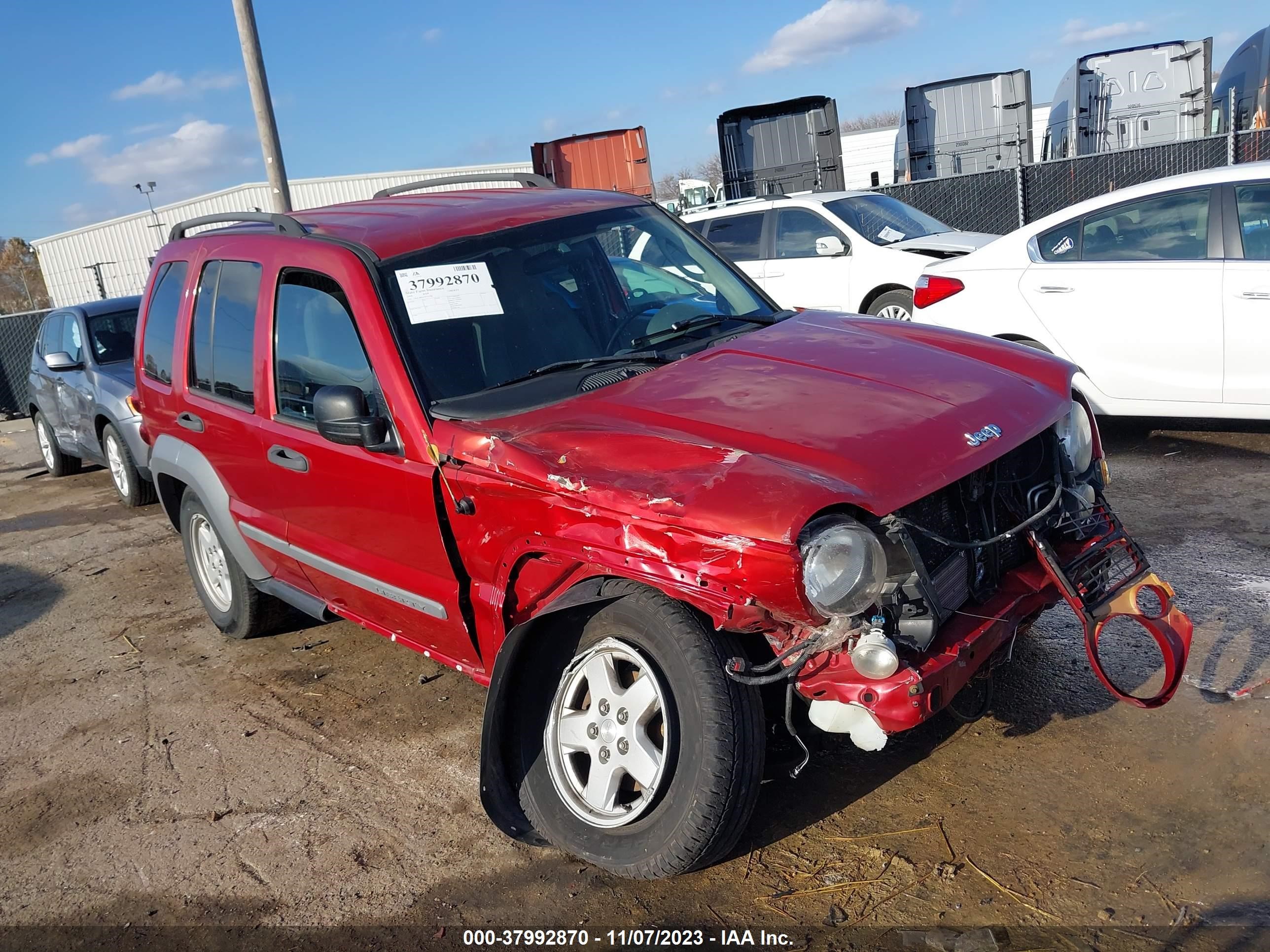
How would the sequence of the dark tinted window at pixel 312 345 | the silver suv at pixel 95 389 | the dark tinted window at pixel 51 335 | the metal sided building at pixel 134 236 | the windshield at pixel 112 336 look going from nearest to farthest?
1. the dark tinted window at pixel 312 345
2. the silver suv at pixel 95 389
3. the windshield at pixel 112 336
4. the dark tinted window at pixel 51 335
5. the metal sided building at pixel 134 236

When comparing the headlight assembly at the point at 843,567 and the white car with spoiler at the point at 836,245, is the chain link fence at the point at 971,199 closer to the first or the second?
the white car with spoiler at the point at 836,245

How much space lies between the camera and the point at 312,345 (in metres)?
3.94

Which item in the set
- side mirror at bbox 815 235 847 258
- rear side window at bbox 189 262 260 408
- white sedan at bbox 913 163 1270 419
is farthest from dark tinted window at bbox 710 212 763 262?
rear side window at bbox 189 262 260 408

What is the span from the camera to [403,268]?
3742 mm

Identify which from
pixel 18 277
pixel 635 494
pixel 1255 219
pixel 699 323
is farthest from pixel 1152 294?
pixel 18 277

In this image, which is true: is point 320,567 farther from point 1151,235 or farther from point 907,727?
point 1151,235

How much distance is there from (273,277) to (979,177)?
1412 cm

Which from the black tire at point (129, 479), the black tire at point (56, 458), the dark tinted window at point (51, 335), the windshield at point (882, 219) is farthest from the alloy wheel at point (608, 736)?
the black tire at point (56, 458)

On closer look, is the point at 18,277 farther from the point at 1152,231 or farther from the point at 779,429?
the point at 779,429

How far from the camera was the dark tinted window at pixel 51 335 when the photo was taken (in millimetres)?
9992

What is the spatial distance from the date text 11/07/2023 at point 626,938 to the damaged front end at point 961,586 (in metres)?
0.57

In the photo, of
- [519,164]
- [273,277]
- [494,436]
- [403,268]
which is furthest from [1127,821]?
[519,164]

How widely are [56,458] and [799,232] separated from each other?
797 centimetres

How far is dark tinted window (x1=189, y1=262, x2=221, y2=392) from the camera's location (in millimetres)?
4672
